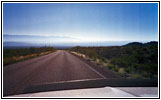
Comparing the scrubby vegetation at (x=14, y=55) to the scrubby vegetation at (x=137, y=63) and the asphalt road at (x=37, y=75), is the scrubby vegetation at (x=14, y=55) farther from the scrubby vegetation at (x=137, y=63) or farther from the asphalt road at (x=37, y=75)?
the scrubby vegetation at (x=137, y=63)

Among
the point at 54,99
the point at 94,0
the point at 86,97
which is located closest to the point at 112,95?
the point at 86,97

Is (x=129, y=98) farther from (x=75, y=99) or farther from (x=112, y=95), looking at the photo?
(x=75, y=99)

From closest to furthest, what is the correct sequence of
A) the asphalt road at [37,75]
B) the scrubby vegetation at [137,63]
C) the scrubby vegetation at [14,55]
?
the asphalt road at [37,75]
the scrubby vegetation at [137,63]
the scrubby vegetation at [14,55]

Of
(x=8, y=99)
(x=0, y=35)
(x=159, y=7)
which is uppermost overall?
(x=159, y=7)

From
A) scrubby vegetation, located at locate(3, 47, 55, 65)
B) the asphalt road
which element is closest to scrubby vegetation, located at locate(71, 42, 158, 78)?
the asphalt road

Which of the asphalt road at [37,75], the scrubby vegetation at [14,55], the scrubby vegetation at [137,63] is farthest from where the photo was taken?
the scrubby vegetation at [14,55]

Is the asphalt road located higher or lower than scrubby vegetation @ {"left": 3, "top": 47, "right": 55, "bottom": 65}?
lower

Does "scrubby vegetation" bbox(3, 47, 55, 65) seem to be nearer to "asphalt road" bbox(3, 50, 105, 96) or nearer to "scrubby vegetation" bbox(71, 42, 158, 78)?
"asphalt road" bbox(3, 50, 105, 96)

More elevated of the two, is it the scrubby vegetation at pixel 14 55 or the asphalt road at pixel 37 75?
the scrubby vegetation at pixel 14 55

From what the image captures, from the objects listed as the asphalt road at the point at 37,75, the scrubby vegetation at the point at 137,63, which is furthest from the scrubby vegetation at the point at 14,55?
the scrubby vegetation at the point at 137,63

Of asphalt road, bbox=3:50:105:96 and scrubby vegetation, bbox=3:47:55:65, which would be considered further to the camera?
scrubby vegetation, bbox=3:47:55:65

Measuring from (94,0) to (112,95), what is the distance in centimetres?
396

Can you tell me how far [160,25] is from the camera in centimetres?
791

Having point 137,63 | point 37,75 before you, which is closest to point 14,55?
point 137,63
